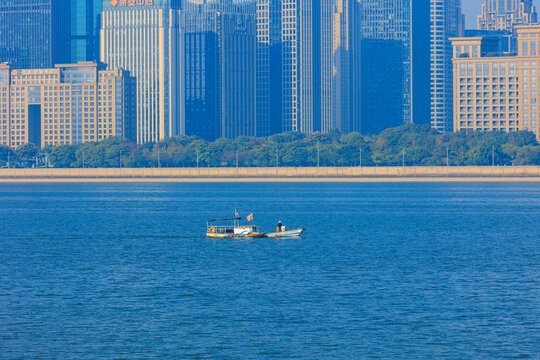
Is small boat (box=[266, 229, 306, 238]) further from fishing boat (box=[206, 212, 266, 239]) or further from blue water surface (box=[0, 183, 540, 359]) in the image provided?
blue water surface (box=[0, 183, 540, 359])

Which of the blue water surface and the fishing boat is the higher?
the fishing boat

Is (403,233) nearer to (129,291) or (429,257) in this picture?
(429,257)

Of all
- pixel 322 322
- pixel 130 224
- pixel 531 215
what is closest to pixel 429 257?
pixel 322 322

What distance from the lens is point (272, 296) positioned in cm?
7662

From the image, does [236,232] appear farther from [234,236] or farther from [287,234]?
[287,234]

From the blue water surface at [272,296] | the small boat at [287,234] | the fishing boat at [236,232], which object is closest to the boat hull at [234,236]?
the fishing boat at [236,232]

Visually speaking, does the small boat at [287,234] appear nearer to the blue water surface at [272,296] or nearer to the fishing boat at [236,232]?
the fishing boat at [236,232]

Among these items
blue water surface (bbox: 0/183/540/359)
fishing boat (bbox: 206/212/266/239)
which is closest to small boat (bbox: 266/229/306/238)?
fishing boat (bbox: 206/212/266/239)

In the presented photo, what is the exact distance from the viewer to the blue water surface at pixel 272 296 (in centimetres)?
5975

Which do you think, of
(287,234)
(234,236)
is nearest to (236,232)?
(234,236)

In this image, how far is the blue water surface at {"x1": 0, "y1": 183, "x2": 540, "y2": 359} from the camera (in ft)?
196

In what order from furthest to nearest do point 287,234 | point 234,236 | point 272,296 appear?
point 234,236, point 287,234, point 272,296

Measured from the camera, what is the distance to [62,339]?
202 ft

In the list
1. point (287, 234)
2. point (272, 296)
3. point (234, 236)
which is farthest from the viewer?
point (234, 236)
